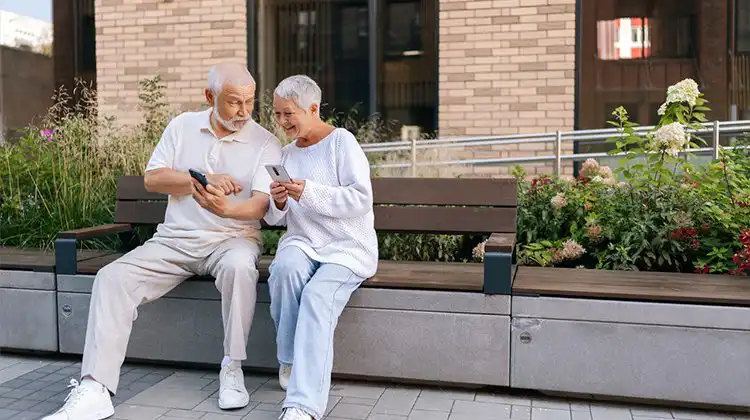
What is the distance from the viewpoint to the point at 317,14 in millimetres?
8531

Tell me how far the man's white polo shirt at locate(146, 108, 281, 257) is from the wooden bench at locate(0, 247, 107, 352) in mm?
724

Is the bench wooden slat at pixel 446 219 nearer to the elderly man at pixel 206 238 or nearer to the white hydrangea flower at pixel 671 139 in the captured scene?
the elderly man at pixel 206 238

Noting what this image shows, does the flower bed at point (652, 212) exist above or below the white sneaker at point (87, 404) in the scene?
above

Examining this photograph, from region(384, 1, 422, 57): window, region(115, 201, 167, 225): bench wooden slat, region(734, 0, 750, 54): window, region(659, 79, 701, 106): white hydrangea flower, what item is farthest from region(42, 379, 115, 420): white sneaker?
region(734, 0, 750, 54): window

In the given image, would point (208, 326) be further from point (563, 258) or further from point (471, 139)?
point (471, 139)

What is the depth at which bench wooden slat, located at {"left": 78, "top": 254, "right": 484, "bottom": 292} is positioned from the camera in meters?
3.72

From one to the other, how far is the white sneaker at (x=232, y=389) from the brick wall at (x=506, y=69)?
4.41m

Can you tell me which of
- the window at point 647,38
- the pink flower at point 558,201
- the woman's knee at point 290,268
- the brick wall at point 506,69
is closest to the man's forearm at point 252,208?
the woman's knee at point 290,268

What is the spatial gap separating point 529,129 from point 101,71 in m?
4.62

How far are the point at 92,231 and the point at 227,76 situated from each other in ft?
4.03

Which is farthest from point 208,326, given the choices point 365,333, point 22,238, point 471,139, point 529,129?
point 529,129

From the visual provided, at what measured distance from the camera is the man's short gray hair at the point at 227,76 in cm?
380

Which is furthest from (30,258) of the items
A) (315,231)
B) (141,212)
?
(315,231)

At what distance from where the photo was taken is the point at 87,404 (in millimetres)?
3361
